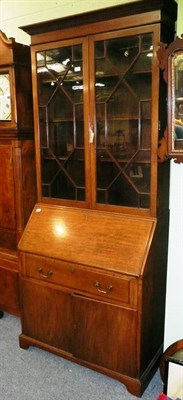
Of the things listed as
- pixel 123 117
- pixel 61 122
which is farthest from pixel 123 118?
pixel 61 122

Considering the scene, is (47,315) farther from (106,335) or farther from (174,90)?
(174,90)

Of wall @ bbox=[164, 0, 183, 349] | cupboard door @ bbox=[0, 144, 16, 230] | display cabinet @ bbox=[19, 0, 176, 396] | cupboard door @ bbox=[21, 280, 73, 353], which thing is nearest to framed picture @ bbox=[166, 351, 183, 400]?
display cabinet @ bbox=[19, 0, 176, 396]

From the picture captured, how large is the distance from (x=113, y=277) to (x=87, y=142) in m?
0.81

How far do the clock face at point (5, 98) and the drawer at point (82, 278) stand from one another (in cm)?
102

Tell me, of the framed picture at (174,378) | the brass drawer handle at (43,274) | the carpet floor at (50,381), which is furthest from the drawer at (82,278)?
the carpet floor at (50,381)

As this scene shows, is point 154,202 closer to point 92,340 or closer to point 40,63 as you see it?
point 92,340

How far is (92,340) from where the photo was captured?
1.99 metres

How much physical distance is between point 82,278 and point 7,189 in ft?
3.15

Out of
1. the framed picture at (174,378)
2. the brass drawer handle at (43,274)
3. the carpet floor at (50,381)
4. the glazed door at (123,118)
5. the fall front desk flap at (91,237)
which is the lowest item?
the carpet floor at (50,381)

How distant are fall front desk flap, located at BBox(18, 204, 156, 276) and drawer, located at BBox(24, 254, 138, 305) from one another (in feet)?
0.15

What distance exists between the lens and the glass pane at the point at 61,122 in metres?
2.02

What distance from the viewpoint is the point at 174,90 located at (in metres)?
1.68

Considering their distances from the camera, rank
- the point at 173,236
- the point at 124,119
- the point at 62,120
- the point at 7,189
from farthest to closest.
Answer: the point at 7,189 < the point at 62,120 < the point at 173,236 < the point at 124,119

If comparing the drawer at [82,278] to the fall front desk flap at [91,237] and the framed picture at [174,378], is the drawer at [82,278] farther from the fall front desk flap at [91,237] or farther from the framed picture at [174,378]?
the framed picture at [174,378]
